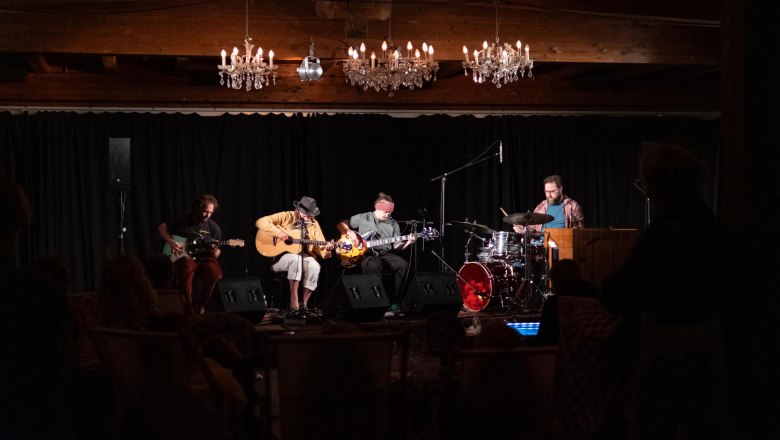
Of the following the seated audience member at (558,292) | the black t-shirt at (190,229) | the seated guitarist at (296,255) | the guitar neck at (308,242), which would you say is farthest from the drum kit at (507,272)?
the seated audience member at (558,292)

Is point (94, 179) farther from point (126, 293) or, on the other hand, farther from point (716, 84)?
point (716, 84)

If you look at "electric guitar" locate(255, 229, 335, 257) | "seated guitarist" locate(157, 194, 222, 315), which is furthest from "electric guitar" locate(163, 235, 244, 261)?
"electric guitar" locate(255, 229, 335, 257)

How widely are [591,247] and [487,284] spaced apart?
4.47ft

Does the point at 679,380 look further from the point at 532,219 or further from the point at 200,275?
the point at 200,275

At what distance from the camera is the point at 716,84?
11789mm

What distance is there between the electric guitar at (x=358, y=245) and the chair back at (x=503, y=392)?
6557mm

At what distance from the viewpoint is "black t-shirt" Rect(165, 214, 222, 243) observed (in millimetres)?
9008

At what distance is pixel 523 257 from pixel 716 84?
492cm

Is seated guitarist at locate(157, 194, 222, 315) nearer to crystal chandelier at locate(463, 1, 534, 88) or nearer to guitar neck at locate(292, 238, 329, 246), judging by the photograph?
guitar neck at locate(292, 238, 329, 246)

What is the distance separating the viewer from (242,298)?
777 cm

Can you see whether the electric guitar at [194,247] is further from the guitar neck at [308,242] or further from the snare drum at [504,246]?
the snare drum at [504,246]

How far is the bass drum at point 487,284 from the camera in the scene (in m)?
8.77

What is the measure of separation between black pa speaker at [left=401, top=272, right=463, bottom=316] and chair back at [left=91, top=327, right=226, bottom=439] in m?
4.63

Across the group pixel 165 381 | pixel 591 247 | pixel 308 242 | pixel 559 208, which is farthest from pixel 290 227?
pixel 165 381
